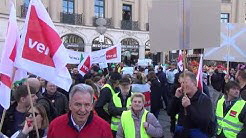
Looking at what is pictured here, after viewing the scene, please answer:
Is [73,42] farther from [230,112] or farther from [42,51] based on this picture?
[42,51]

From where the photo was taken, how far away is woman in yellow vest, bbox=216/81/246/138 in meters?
4.74

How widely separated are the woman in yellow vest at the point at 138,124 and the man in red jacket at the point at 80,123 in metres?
1.56

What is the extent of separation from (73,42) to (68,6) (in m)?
2.97

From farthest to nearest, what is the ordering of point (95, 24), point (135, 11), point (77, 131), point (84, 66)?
point (135, 11) < point (95, 24) < point (84, 66) < point (77, 131)

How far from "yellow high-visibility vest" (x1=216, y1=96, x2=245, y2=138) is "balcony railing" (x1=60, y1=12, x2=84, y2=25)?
81.1ft

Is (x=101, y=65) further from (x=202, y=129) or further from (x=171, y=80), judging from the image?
(x=202, y=129)

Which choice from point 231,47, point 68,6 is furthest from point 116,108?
point 68,6

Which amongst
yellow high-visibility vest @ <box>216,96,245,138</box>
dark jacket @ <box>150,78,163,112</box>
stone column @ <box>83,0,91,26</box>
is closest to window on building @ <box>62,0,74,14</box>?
stone column @ <box>83,0,91,26</box>

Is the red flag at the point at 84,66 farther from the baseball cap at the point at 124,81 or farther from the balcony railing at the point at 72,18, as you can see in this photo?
the balcony railing at the point at 72,18

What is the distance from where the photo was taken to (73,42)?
29.1m

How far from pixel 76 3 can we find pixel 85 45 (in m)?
3.54

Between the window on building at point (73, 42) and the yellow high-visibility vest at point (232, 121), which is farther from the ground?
the window on building at point (73, 42)

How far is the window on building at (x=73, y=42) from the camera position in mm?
28766

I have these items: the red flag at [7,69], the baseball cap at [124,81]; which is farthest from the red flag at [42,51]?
the baseball cap at [124,81]
